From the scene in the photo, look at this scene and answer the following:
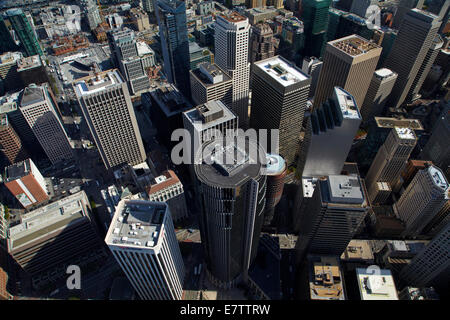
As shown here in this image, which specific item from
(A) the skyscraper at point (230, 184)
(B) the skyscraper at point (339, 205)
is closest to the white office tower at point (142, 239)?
(A) the skyscraper at point (230, 184)

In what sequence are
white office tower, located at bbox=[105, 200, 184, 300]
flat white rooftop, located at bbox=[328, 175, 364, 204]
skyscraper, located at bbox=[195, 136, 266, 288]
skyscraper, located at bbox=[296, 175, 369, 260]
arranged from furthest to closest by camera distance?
skyscraper, located at bbox=[296, 175, 369, 260]
flat white rooftop, located at bbox=[328, 175, 364, 204]
skyscraper, located at bbox=[195, 136, 266, 288]
white office tower, located at bbox=[105, 200, 184, 300]

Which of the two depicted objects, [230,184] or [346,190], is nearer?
[230,184]

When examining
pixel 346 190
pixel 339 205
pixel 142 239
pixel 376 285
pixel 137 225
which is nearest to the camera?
pixel 142 239

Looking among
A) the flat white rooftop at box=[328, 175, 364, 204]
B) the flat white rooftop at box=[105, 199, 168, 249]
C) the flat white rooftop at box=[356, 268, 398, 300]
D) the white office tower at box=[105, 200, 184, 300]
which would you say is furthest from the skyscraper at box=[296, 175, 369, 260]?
the flat white rooftop at box=[105, 199, 168, 249]

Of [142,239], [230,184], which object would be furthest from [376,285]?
A: [142,239]

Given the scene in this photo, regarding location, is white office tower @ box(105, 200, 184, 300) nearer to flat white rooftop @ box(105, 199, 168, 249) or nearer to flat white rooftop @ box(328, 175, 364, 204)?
flat white rooftop @ box(105, 199, 168, 249)

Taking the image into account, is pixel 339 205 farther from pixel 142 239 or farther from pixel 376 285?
pixel 142 239

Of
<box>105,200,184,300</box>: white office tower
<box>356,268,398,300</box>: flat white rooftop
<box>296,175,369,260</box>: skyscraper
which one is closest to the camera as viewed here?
<box>105,200,184,300</box>: white office tower
